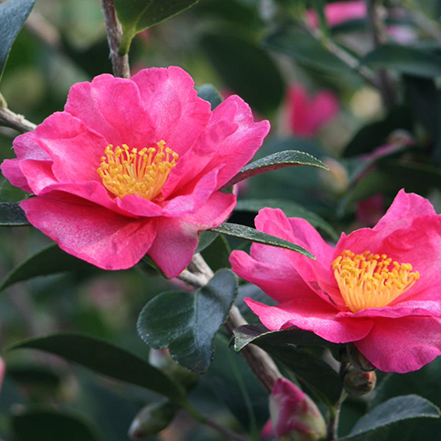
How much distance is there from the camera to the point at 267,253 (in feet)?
2.55

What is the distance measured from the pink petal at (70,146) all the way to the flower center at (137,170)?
12 millimetres

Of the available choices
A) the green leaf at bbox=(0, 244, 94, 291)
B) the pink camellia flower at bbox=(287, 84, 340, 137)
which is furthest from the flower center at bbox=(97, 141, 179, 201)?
the pink camellia flower at bbox=(287, 84, 340, 137)

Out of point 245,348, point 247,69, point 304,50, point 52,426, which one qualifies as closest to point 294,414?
point 245,348

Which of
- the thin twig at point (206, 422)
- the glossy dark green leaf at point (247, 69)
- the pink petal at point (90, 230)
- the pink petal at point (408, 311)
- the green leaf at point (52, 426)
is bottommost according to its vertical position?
the green leaf at point (52, 426)

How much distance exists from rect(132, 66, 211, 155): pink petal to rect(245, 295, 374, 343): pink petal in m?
0.18

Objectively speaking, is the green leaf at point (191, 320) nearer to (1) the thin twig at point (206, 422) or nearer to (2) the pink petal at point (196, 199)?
(2) the pink petal at point (196, 199)

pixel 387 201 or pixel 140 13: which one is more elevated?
pixel 140 13

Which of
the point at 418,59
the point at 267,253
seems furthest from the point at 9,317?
the point at 267,253

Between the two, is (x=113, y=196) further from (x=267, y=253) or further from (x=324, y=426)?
(x=324, y=426)

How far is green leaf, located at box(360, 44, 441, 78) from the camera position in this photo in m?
1.24

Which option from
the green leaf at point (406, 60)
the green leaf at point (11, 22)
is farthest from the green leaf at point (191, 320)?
the green leaf at point (406, 60)

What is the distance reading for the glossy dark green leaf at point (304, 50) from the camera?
4.66 feet

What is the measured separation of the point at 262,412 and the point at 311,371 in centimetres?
38

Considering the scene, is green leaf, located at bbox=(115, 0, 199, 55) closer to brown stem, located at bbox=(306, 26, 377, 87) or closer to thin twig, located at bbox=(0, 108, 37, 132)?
thin twig, located at bbox=(0, 108, 37, 132)
